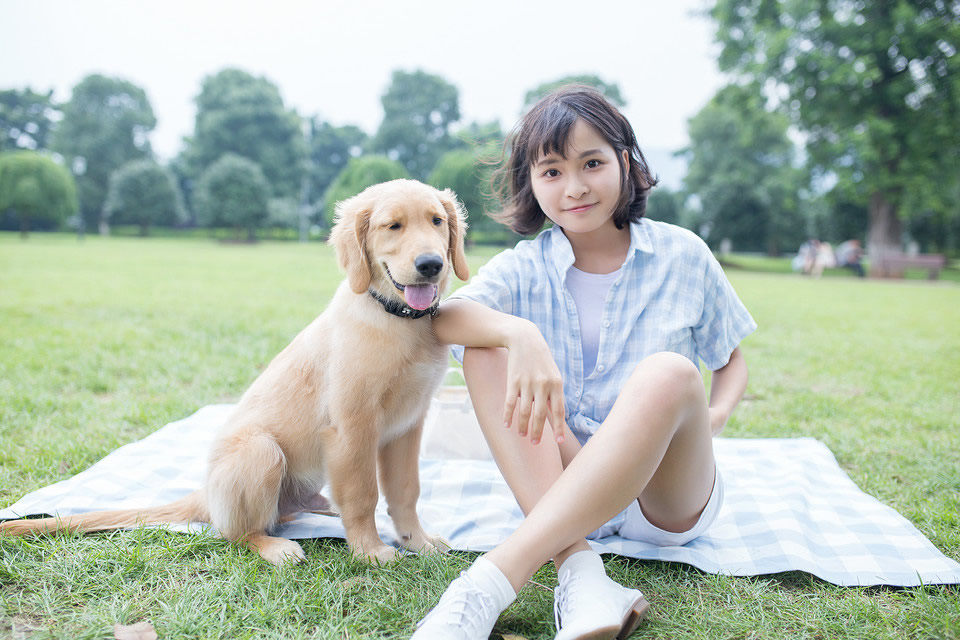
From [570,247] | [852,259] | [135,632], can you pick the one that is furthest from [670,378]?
[852,259]

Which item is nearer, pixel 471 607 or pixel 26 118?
pixel 471 607

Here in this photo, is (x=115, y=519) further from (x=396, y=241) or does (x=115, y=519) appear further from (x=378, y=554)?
(x=396, y=241)

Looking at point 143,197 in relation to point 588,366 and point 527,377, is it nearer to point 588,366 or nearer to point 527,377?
point 588,366

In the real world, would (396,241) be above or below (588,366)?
above

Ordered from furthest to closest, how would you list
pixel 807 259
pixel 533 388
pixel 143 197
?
pixel 143 197
pixel 807 259
pixel 533 388

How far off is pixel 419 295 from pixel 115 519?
1330mm

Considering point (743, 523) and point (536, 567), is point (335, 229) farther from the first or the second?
point (743, 523)

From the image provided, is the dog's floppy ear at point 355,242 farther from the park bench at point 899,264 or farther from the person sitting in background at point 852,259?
the person sitting in background at point 852,259

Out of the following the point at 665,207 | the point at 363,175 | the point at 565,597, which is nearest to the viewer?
the point at 565,597

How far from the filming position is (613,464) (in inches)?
62.2

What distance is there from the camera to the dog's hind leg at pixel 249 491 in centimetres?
198

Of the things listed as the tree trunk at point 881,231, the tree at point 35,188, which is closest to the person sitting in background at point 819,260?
the tree trunk at point 881,231

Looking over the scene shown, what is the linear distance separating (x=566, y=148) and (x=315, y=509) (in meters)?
1.71

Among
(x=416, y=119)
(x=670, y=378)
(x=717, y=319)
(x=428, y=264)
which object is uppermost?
(x=416, y=119)
